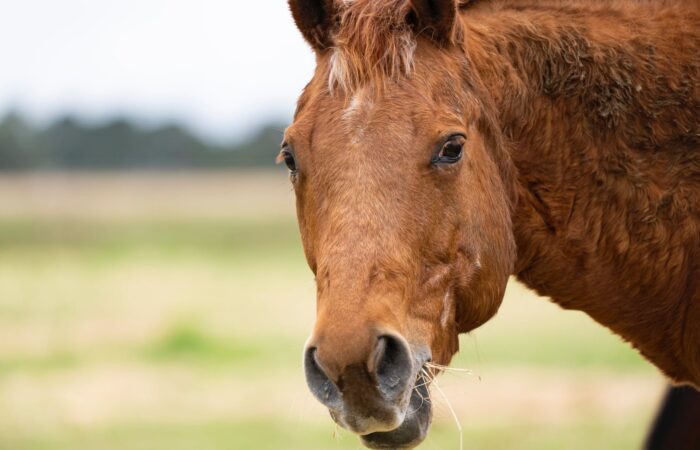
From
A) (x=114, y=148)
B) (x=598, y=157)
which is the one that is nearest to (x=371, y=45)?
(x=598, y=157)

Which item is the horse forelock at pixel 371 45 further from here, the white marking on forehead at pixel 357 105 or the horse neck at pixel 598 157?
the horse neck at pixel 598 157

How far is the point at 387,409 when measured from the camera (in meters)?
3.59

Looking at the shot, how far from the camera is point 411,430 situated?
378 centimetres

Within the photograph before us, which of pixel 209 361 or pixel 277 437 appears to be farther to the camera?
pixel 209 361

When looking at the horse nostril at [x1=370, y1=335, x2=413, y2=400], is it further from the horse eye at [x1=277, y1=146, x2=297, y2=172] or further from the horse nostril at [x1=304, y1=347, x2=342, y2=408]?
the horse eye at [x1=277, y1=146, x2=297, y2=172]

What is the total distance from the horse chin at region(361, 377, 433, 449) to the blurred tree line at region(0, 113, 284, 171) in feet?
119

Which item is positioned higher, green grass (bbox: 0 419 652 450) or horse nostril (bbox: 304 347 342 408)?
horse nostril (bbox: 304 347 342 408)

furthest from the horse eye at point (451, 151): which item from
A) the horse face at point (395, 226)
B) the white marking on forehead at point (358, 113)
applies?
the white marking on forehead at point (358, 113)

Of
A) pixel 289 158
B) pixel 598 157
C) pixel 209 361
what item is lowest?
pixel 209 361

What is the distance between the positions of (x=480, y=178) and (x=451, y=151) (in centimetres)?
21

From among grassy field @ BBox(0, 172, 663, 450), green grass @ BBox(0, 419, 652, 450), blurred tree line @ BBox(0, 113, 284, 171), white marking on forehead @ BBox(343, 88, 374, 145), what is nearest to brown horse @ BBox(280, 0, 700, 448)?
white marking on forehead @ BBox(343, 88, 374, 145)

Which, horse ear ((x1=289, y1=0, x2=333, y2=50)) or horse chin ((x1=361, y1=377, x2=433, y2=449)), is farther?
horse ear ((x1=289, y1=0, x2=333, y2=50))

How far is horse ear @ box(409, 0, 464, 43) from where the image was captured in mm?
4170

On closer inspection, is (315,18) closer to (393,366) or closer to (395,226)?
(395,226)
